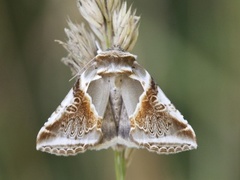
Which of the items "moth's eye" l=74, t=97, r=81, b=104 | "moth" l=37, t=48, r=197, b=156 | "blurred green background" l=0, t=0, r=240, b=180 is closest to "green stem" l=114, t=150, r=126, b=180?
"moth" l=37, t=48, r=197, b=156

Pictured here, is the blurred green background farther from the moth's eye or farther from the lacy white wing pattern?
the moth's eye

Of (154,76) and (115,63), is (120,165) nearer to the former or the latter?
(115,63)

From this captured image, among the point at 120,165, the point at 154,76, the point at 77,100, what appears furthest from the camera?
the point at 154,76

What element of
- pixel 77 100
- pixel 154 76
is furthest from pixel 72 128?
pixel 154 76

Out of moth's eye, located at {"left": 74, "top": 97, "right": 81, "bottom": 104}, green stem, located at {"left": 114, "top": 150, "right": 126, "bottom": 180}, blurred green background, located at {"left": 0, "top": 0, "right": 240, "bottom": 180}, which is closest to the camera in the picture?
green stem, located at {"left": 114, "top": 150, "right": 126, "bottom": 180}

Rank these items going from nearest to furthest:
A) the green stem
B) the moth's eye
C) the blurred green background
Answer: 1. the green stem
2. the moth's eye
3. the blurred green background

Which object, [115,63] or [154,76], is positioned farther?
[154,76]
